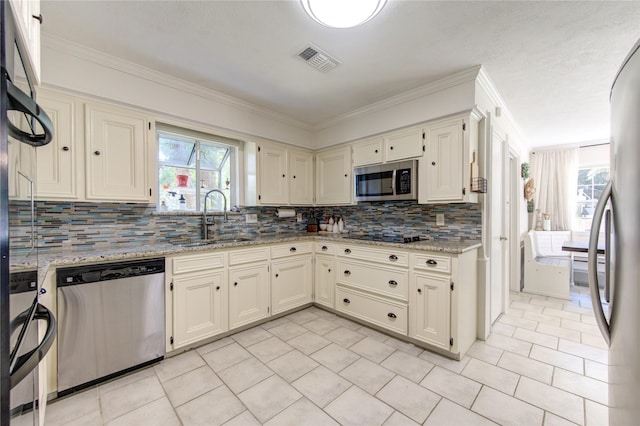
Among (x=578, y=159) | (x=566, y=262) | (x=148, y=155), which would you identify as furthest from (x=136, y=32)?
(x=578, y=159)

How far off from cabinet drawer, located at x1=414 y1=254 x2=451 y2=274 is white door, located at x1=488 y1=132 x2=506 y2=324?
2.58 feet

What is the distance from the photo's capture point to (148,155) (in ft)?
7.66

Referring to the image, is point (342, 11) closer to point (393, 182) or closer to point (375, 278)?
point (393, 182)

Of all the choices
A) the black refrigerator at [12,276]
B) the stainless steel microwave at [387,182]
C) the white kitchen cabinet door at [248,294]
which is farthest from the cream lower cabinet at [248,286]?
the black refrigerator at [12,276]

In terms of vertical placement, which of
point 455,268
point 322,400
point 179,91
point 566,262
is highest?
point 179,91

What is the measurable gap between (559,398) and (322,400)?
1560 mm

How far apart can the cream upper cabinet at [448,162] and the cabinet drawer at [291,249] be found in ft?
4.65

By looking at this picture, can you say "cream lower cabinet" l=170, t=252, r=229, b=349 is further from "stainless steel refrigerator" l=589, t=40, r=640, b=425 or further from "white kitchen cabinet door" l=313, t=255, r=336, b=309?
"stainless steel refrigerator" l=589, t=40, r=640, b=425

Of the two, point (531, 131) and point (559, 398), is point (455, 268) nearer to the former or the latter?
point (559, 398)

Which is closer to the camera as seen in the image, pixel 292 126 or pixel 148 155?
pixel 148 155

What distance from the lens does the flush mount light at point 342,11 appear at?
150 centimetres

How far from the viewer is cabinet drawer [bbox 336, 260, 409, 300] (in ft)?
8.21

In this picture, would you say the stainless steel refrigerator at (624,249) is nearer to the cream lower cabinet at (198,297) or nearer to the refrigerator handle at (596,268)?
the refrigerator handle at (596,268)

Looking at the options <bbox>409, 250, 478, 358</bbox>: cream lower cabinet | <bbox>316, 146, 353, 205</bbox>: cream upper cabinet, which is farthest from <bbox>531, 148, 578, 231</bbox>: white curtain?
<bbox>316, 146, 353, 205</bbox>: cream upper cabinet
